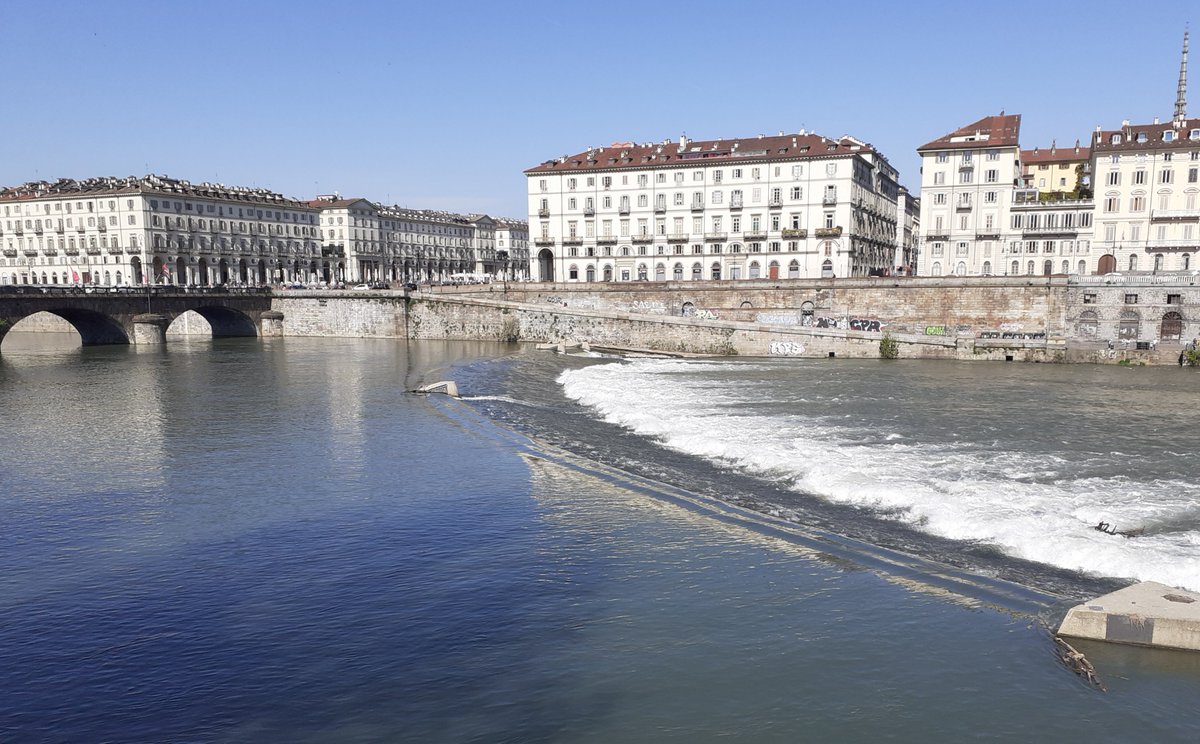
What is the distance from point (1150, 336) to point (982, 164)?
89.9 ft

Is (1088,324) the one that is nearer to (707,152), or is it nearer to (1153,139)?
(1153,139)

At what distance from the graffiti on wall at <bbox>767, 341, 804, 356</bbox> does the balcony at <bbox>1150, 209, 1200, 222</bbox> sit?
124 ft

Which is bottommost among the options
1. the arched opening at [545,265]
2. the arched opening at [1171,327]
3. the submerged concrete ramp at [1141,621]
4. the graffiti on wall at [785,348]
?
the submerged concrete ramp at [1141,621]

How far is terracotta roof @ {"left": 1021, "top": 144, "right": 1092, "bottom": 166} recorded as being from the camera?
320ft

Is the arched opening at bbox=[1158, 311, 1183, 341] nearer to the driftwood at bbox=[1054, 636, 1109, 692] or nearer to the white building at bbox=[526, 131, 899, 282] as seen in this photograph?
the white building at bbox=[526, 131, 899, 282]

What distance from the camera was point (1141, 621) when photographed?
10805 mm

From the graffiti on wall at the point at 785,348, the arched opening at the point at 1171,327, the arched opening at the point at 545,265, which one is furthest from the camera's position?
the arched opening at the point at 545,265

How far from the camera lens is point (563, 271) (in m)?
87.8

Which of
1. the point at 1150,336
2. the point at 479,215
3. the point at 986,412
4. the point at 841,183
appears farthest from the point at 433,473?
the point at 479,215

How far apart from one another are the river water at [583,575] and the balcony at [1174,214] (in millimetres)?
48638

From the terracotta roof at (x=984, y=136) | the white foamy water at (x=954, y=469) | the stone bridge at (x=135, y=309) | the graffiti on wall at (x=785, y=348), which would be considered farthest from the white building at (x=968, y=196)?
the stone bridge at (x=135, y=309)

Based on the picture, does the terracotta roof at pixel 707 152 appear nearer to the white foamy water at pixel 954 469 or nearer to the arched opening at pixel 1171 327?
the arched opening at pixel 1171 327

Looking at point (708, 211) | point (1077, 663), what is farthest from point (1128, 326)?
point (1077, 663)

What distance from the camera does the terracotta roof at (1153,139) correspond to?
66.8m
